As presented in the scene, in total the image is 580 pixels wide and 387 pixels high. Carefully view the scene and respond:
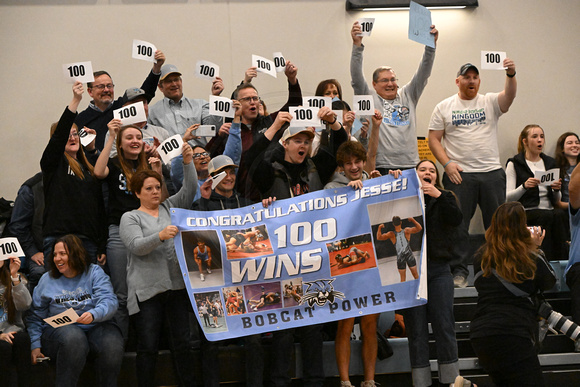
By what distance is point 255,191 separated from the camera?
218 inches

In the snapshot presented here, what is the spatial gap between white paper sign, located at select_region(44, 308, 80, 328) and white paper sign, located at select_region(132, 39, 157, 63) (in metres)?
2.55

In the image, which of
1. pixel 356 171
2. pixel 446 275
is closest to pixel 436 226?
pixel 446 275

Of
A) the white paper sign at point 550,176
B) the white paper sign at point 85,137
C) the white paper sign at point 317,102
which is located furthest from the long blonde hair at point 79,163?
the white paper sign at point 550,176

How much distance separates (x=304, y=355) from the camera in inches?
209

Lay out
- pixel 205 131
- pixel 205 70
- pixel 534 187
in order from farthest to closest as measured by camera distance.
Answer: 1. pixel 534 187
2. pixel 205 70
3. pixel 205 131

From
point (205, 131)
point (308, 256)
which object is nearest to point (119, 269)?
point (205, 131)

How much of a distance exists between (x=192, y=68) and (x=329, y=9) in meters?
1.79

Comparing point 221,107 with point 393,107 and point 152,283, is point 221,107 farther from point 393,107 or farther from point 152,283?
point 393,107

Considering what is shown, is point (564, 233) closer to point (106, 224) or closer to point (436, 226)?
point (436, 226)

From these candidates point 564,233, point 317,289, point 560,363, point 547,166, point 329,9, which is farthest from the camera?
point 329,9

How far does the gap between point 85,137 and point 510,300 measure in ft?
11.9

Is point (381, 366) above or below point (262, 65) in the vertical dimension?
below

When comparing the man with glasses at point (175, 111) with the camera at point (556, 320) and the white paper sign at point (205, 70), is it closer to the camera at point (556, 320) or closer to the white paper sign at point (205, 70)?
the white paper sign at point (205, 70)

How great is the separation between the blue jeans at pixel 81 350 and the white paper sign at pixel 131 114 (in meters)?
1.65
